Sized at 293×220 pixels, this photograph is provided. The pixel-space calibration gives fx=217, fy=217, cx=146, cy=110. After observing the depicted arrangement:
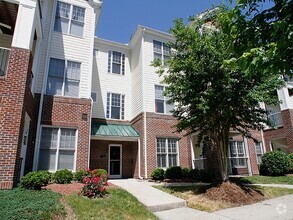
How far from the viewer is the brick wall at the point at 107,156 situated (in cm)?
1473

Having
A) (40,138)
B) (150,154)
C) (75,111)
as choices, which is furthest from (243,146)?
(40,138)

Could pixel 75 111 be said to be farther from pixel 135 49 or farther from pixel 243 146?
pixel 243 146

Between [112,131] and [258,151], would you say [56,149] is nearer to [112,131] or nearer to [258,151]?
[112,131]

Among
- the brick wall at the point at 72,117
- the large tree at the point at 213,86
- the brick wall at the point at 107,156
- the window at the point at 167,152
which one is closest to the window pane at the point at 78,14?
the brick wall at the point at 72,117

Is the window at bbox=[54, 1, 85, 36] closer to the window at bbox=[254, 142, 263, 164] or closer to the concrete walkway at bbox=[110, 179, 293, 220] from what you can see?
the concrete walkway at bbox=[110, 179, 293, 220]

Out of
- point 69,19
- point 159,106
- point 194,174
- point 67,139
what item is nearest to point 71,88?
point 67,139

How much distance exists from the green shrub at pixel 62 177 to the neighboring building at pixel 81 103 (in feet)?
3.44

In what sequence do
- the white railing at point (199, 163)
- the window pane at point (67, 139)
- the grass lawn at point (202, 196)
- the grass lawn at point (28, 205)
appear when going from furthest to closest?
the white railing at point (199, 163)
the window pane at point (67, 139)
the grass lawn at point (202, 196)
the grass lawn at point (28, 205)

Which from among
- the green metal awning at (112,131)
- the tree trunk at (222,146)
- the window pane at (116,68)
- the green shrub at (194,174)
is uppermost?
the window pane at (116,68)

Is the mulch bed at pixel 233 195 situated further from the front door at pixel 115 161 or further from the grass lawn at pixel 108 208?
the front door at pixel 115 161

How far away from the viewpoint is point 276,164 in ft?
52.0

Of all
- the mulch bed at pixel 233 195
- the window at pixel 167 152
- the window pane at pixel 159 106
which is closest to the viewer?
the mulch bed at pixel 233 195

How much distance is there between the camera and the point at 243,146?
59.4 feet

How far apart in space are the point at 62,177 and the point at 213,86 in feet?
25.7
